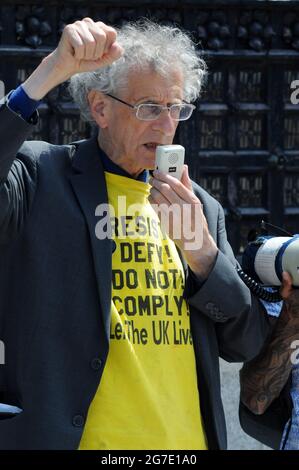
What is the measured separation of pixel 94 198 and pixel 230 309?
467mm

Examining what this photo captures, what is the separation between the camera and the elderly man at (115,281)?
2.84 metres

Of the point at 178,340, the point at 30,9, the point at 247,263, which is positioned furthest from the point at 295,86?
the point at 178,340

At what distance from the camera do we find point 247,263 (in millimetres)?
3297

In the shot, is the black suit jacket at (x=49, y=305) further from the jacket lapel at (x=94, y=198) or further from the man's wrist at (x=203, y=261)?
the man's wrist at (x=203, y=261)

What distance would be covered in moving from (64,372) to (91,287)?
23 centimetres

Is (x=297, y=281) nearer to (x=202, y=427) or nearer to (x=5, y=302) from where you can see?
(x=202, y=427)

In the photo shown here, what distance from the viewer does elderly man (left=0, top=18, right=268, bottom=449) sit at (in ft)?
9.33

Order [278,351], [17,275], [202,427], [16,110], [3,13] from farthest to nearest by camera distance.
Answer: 1. [3,13]
2. [278,351]
3. [202,427]
4. [17,275]
5. [16,110]

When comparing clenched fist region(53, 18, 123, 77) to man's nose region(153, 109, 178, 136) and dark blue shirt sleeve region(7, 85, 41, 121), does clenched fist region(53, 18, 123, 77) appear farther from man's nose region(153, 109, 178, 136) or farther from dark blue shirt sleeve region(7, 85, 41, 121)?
man's nose region(153, 109, 178, 136)

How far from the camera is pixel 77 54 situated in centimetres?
259

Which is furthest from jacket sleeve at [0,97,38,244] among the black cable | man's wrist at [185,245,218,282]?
the black cable

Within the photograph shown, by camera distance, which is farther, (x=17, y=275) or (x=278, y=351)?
(x=278, y=351)
